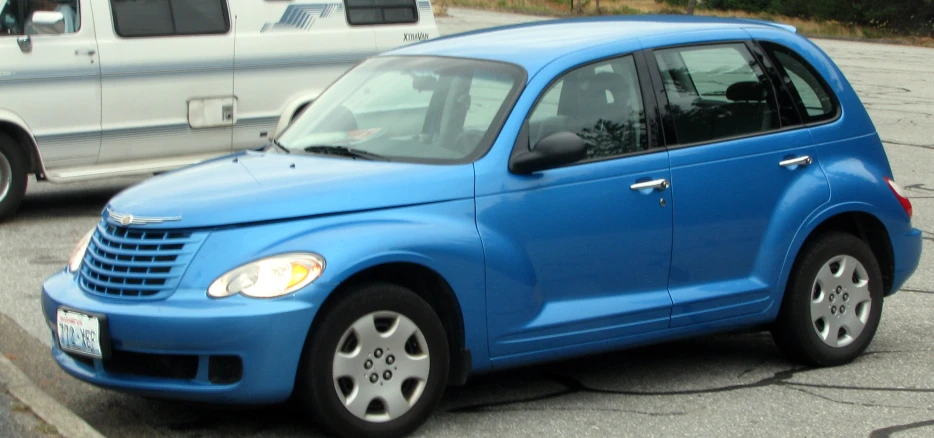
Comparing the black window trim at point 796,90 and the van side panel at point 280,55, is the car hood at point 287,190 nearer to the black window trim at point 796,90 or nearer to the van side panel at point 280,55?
the black window trim at point 796,90

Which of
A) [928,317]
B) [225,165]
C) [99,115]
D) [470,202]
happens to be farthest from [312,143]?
[99,115]

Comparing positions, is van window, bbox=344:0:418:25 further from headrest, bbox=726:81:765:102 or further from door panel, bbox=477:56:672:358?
door panel, bbox=477:56:672:358

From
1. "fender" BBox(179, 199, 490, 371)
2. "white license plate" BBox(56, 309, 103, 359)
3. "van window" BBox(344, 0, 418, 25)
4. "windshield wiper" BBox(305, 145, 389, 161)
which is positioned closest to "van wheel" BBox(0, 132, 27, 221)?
"van window" BBox(344, 0, 418, 25)

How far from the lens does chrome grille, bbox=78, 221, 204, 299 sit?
4848 millimetres

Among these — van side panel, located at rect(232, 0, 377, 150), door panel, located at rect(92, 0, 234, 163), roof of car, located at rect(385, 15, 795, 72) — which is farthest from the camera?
van side panel, located at rect(232, 0, 377, 150)

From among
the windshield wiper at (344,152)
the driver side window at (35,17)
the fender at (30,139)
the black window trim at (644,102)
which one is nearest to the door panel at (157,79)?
the driver side window at (35,17)

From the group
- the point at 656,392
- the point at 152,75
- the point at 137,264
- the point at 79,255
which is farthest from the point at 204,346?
the point at 152,75

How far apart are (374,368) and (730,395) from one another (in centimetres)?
179

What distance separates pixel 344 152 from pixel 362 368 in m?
1.11

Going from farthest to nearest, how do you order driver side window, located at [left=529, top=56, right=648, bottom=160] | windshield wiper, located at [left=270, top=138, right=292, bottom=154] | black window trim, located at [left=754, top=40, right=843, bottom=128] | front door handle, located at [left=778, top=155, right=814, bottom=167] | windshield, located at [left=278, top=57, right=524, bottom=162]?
black window trim, located at [left=754, top=40, right=843, bottom=128] < front door handle, located at [left=778, top=155, right=814, bottom=167] < windshield wiper, located at [left=270, top=138, right=292, bottom=154] < driver side window, located at [left=529, top=56, right=648, bottom=160] < windshield, located at [left=278, top=57, right=524, bottom=162]

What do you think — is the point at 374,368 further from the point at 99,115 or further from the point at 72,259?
the point at 99,115

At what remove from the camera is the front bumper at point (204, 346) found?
4.72 metres

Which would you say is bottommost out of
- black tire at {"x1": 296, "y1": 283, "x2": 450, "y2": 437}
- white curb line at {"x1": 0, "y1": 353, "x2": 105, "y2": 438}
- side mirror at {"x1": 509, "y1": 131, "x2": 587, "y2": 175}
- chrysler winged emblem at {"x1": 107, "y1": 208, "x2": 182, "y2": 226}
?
white curb line at {"x1": 0, "y1": 353, "x2": 105, "y2": 438}

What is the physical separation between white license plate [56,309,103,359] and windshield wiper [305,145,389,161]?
51.9 inches
